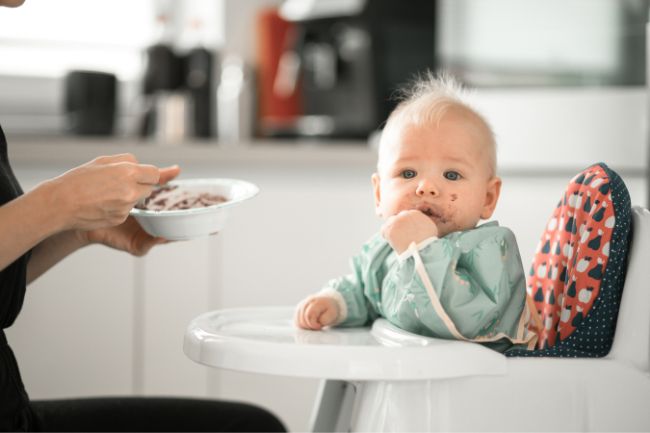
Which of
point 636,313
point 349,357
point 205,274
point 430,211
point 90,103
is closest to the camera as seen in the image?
point 349,357

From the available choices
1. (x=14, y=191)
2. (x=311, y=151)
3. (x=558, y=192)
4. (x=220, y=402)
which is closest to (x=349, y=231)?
(x=311, y=151)

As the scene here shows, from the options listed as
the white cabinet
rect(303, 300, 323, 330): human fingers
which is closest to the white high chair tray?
rect(303, 300, 323, 330): human fingers

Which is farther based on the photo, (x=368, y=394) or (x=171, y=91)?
(x=171, y=91)

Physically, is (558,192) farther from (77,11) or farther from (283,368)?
(77,11)

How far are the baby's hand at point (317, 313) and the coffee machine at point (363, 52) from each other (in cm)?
136

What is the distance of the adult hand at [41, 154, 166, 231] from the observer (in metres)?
0.93

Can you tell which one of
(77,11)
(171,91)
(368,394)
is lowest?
(368,394)

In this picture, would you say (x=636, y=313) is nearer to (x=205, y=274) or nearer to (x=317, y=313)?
(x=317, y=313)

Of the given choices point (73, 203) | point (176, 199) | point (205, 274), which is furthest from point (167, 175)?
point (205, 274)

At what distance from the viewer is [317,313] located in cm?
108

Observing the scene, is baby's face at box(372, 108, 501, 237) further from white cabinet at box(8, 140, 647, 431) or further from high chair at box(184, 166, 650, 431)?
white cabinet at box(8, 140, 647, 431)

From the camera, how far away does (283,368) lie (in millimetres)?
850

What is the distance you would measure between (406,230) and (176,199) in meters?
0.34

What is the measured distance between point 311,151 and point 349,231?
24 cm
